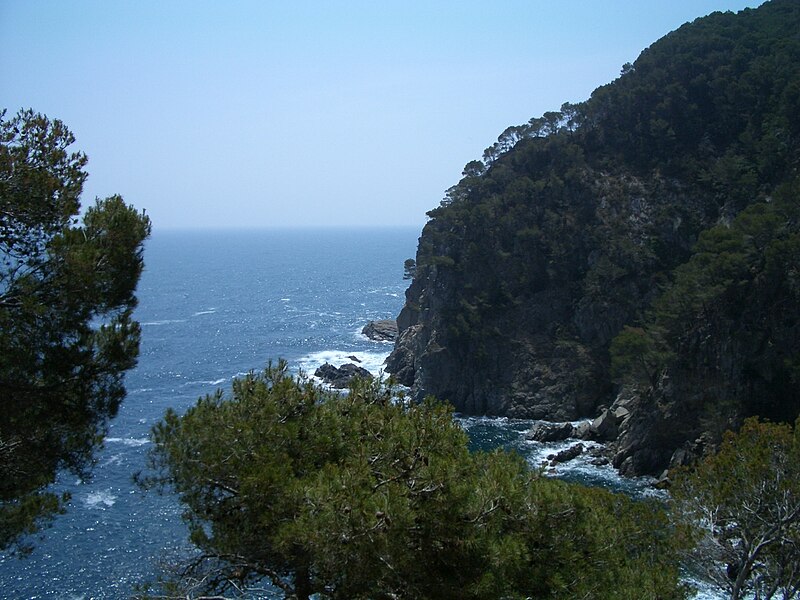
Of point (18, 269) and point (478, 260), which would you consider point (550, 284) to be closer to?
point (478, 260)

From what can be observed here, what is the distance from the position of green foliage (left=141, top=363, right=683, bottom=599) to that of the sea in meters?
1.69

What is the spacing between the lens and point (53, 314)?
377 inches

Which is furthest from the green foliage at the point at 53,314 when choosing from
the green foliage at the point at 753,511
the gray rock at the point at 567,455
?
the gray rock at the point at 567,455

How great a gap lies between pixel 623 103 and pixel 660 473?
40.1 m

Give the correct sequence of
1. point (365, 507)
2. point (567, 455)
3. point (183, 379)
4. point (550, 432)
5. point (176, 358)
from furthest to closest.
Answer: point (176, 358), point (183, 379), point (550, 432), point (567, 455), point (365, 507)

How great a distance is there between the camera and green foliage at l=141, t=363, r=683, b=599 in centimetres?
816

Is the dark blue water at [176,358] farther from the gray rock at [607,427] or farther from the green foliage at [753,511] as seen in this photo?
the gray rock at [607,427]

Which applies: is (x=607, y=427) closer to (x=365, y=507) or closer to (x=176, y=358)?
(x=365, y=507)

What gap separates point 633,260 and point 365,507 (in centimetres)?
5007

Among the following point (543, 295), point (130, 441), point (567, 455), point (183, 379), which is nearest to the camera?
point (567, 455)

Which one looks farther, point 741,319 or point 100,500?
point 741,319

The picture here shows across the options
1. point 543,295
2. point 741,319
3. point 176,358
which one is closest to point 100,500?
point 176,358

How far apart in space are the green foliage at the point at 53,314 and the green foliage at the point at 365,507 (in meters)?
1.54

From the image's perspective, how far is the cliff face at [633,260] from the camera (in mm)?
40031
